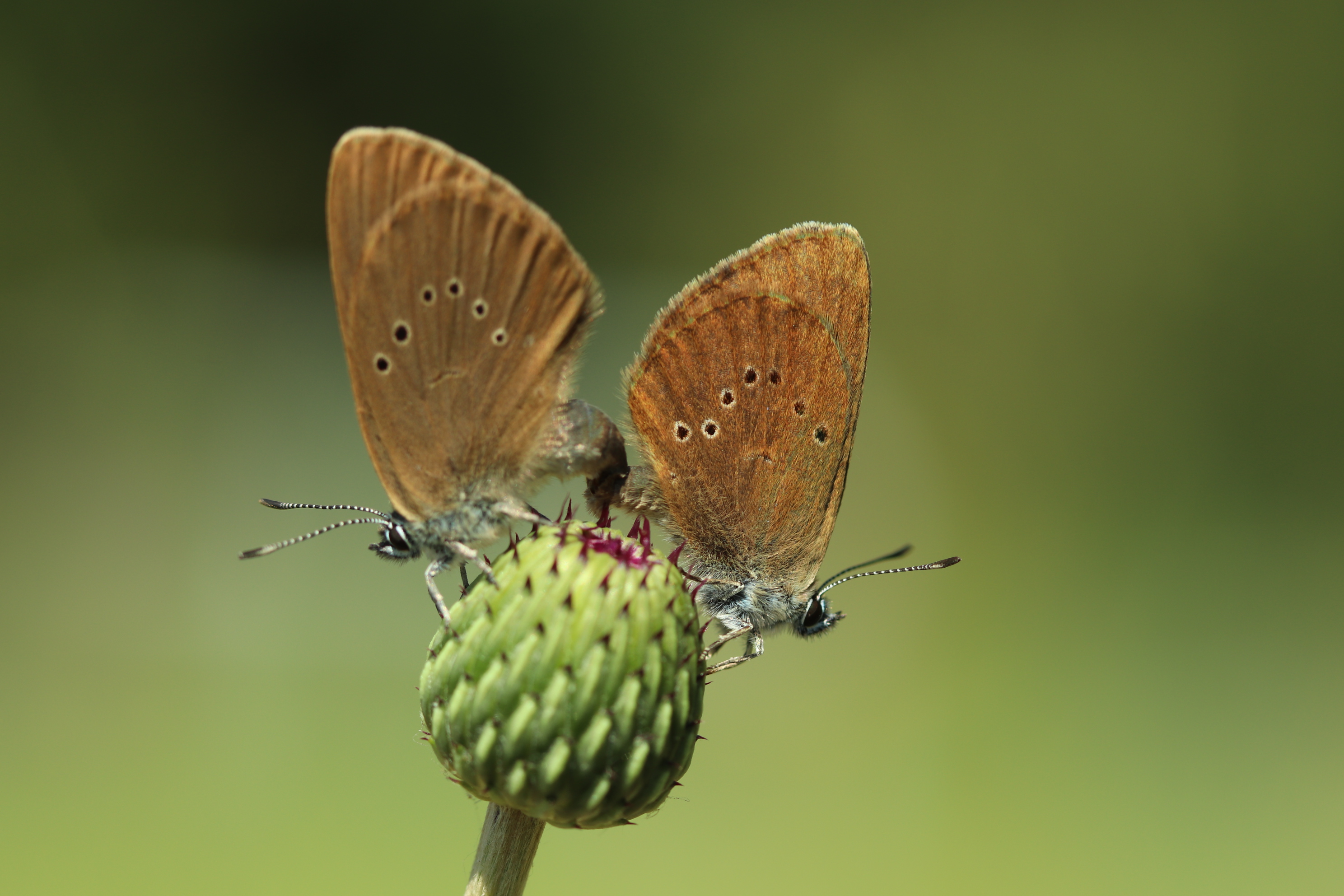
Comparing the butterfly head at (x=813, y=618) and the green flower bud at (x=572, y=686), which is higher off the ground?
the green flower bud at (x=572, y=686)

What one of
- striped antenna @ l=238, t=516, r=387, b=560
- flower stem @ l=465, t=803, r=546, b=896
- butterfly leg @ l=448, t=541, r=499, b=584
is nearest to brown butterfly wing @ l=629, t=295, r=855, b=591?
butterfly leg @ l=448, t=541, r=499, b=584

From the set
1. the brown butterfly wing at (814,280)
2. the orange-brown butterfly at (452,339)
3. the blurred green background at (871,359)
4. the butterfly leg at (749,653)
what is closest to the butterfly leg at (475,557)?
the orange-brown butterfly at (452,339)

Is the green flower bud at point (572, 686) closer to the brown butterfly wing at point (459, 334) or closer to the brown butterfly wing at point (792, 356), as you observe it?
the brown butterfly wing at point (459, 334)

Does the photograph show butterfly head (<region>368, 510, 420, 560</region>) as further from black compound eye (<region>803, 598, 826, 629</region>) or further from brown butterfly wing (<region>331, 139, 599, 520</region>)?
black compound eye (<region>803, 598, 826, 629</region>)

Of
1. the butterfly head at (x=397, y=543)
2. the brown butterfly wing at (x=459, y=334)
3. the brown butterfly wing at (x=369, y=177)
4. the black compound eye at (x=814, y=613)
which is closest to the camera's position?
the brown butterfly wing at (x=369, y=177)

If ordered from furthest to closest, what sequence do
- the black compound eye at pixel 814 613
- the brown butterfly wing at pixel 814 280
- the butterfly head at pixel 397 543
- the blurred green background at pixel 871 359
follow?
the blurred green background at pixel 871 359 < the black compound eye at pixel 814 613 < the brown butterfly wing at pixel 814 280 < the butterfly head at pixel 397 543
